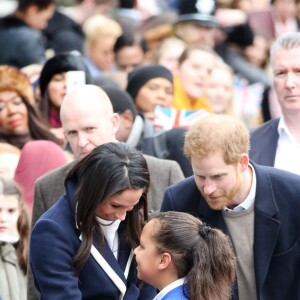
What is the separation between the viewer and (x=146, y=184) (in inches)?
235

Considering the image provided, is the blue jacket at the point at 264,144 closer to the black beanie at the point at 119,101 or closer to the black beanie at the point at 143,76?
the black beanie at the point at 119,101

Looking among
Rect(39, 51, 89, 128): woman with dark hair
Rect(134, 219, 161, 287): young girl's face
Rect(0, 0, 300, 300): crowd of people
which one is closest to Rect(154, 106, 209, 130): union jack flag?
Rect(0, 0, 300, 300): crowd of people

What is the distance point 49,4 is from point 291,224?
617 centimetres

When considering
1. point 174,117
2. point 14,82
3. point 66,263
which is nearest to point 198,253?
point 66,263

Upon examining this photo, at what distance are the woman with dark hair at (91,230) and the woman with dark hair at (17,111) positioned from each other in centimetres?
309

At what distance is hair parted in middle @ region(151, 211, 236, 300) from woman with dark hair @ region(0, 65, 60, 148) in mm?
3382

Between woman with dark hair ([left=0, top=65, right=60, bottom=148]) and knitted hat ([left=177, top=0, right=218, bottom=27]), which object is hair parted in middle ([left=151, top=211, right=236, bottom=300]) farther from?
knitted hat ([left=177, top=0, right=218, bottom=27])

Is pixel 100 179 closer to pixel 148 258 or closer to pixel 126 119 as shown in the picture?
pixel 148 258

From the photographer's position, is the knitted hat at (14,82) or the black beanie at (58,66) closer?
the knitted hat at (14,82)

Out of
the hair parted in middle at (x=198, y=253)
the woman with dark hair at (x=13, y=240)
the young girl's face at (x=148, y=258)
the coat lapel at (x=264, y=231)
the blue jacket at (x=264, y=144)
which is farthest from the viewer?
the blue jacket at (x=264, y=144)

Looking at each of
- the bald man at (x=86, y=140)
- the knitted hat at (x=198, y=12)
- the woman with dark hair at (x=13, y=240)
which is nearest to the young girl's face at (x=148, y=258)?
the bald man at (x=86, y=140)

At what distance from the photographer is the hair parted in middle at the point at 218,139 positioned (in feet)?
20.3

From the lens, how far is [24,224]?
7.57 metres

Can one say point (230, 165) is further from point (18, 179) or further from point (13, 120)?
point (13, 120)
